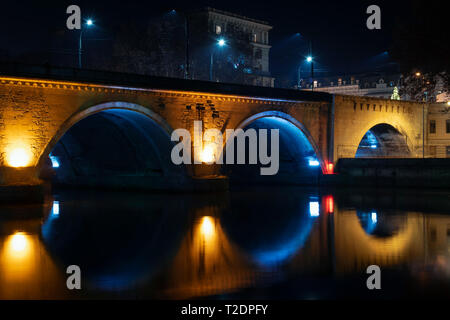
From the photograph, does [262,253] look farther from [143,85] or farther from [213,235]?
[143,85]

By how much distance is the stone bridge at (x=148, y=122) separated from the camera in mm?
23609

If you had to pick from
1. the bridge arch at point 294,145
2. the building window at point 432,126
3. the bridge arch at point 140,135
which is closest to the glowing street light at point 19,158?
the bridge arch at point 140,135

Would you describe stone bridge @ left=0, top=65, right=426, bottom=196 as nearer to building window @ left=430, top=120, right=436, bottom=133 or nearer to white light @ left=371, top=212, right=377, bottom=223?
building window @ left=430, top=120, right=436, bottom=133

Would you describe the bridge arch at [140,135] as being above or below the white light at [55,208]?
above

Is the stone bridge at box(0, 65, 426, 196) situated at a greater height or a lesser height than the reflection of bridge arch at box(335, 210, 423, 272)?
greater

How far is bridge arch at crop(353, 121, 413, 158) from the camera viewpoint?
4472 centimetres

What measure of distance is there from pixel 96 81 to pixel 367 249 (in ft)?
49.7

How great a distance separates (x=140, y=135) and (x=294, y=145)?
1120 centimetres

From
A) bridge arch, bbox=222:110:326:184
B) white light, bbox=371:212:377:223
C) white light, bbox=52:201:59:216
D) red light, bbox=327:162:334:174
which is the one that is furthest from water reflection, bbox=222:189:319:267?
red light, bbox=327:162:334:174

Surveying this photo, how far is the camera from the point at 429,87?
38.4 metres

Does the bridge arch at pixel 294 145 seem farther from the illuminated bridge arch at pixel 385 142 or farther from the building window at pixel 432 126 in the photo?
the building window at pixel 432 126

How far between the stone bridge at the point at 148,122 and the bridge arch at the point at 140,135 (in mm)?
57

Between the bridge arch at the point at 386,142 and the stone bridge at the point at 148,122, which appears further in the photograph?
the bridge arch at the point at 386,142

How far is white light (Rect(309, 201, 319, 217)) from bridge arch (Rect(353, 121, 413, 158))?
19.2m
